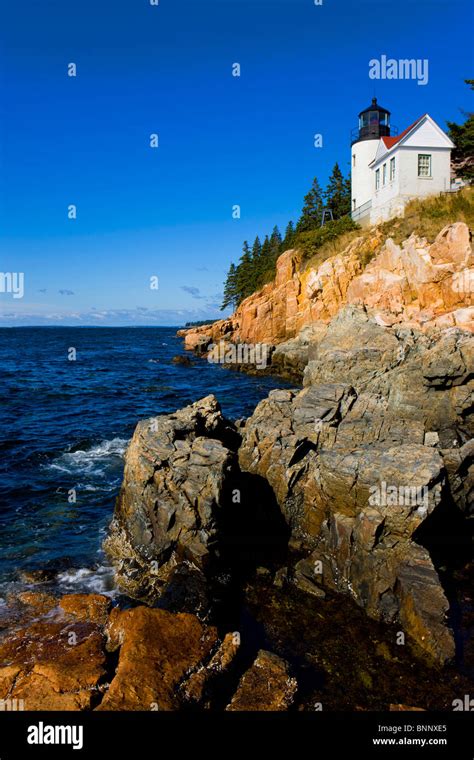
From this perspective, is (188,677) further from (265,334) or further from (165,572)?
(265,334)

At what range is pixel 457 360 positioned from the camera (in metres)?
19.8

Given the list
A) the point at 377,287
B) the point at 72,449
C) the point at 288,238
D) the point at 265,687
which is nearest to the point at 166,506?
the point at 265,687

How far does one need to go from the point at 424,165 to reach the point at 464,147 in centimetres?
546

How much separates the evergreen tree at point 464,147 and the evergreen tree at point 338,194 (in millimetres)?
19007

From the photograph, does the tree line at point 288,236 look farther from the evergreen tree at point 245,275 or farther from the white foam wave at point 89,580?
the white foam wave at point 89,580

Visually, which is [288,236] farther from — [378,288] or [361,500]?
[361,500]

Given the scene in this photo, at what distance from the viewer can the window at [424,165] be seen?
43312 millimetres

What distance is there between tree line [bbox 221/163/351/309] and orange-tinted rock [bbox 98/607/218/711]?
51.4m

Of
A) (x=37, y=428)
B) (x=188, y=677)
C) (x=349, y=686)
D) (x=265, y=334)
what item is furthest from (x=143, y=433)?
(x=265, y=334)

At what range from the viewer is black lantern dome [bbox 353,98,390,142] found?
52406 millimetres

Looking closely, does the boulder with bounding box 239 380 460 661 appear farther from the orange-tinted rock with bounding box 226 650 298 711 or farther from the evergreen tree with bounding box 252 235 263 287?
the evergreen tree with bounding box 252 235 263 287

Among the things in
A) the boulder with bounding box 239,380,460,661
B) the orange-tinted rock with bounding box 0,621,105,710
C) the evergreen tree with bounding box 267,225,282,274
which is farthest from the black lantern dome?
the orange-tinted rock with bounding box 0,621,105,710

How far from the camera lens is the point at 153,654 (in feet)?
29.9

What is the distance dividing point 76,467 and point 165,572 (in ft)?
34.3
